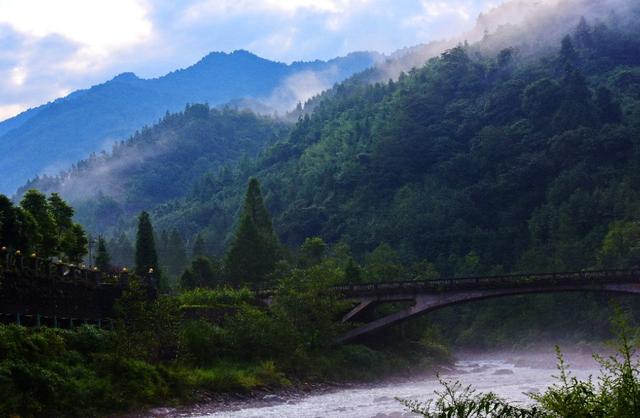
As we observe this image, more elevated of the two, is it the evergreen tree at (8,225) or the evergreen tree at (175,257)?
the evergreen tree at (8,225)

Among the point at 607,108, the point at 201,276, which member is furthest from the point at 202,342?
the point at 607,108

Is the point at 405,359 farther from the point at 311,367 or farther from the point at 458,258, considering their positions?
the point at 458,258

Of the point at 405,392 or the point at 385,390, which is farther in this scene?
the point at 385,390

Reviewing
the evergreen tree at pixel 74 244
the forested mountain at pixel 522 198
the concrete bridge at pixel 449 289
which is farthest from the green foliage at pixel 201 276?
the forested mountain at pixel 522 198

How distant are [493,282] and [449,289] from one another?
423 centimetres

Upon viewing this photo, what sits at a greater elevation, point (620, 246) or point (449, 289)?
point (449, 289)

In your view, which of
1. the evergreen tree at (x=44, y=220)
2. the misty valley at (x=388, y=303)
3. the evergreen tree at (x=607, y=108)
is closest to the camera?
the misty valley at (x=388, y=303)

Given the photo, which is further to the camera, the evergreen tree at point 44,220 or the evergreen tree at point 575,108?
the evergreen tree at point 575,108

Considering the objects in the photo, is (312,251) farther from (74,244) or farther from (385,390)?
(385,390)

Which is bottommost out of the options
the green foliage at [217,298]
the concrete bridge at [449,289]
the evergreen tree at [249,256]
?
the concrete bridge at [449,289]

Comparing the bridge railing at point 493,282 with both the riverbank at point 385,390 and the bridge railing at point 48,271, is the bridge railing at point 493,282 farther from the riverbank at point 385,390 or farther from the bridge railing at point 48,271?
the bridge railing at point 48,271

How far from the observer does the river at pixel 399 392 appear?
4950 centimetres

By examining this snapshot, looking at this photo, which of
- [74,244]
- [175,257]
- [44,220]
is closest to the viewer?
[44,220]

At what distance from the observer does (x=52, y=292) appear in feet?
171
